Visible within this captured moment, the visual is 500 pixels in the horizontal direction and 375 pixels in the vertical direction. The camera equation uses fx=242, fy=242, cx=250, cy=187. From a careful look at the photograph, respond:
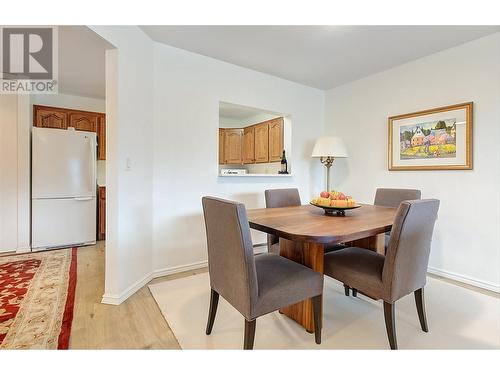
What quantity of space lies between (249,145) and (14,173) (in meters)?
3.45

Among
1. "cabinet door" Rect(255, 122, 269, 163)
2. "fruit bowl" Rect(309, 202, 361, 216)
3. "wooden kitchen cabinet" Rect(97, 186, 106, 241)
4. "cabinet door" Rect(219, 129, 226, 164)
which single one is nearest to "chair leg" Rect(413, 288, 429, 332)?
"fruit bowl" Rect(309, 202, 361, 216)

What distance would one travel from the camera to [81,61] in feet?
8.59

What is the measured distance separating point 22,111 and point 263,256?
3.60m

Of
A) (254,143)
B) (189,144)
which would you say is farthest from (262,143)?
(189,144)

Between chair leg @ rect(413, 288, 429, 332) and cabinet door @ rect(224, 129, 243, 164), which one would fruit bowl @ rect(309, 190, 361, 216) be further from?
cabinet door @ rect(224, 129, 243, 164)

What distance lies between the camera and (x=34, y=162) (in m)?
3.14

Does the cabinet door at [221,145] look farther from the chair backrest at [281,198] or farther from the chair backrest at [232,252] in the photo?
the chair backrest at [232,252]

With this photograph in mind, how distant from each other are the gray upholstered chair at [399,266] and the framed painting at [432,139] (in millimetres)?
1428

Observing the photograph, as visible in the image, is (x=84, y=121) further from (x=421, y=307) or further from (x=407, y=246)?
(x=421, y=307)

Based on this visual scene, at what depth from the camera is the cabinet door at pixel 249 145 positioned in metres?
4.59

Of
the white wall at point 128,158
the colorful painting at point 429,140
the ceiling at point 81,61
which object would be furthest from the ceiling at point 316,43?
the colorful painting at point 429,140

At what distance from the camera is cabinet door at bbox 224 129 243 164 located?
15.9ft

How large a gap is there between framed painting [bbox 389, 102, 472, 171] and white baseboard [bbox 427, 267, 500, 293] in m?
1.08
